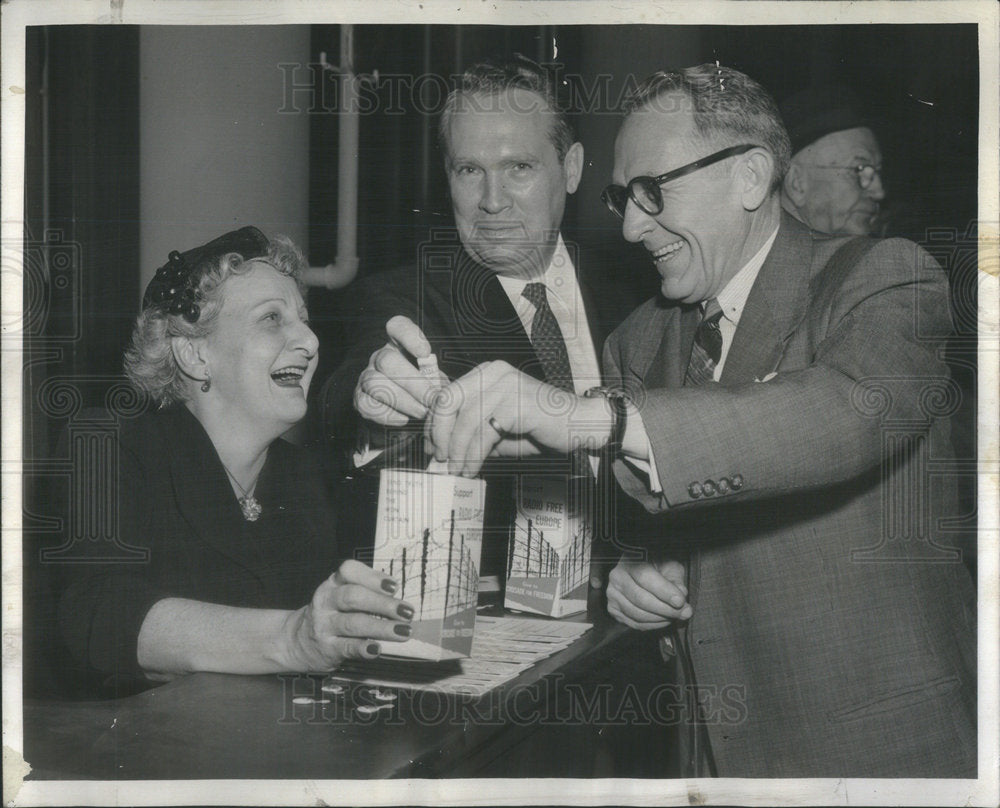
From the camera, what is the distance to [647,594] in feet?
5.51

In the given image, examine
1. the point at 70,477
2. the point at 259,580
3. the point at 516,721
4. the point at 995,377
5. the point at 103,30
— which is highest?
the point at 103,30

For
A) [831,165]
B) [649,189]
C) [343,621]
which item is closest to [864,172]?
[831,165]

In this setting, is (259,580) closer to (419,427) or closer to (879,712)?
(419,427)

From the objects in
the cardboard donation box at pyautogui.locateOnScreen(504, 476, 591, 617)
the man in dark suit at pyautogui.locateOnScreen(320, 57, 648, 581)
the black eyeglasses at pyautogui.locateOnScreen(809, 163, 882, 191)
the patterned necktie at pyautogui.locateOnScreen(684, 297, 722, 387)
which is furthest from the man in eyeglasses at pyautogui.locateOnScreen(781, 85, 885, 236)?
the cardboard donation box at pyautogui.locateOnScreen(504, 476, 591, 617)

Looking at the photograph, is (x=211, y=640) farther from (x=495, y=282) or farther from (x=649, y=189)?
(x=649, y=189)

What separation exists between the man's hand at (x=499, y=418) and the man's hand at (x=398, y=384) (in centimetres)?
3

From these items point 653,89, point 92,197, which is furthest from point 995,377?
point 92,197

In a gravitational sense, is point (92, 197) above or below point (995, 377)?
above

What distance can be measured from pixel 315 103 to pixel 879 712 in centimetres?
145

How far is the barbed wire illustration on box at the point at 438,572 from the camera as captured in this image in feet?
5.34

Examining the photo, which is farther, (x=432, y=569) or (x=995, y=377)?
(x=995, y=377)

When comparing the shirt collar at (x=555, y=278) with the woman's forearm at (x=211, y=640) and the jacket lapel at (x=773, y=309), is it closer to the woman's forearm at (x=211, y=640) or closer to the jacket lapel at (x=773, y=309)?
the jacket lapel at (x=773, y=309)

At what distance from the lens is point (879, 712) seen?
1668 millimetres

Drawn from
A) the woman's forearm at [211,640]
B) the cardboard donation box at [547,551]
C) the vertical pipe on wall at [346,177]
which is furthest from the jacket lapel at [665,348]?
the woman's forearm at [211,640]
